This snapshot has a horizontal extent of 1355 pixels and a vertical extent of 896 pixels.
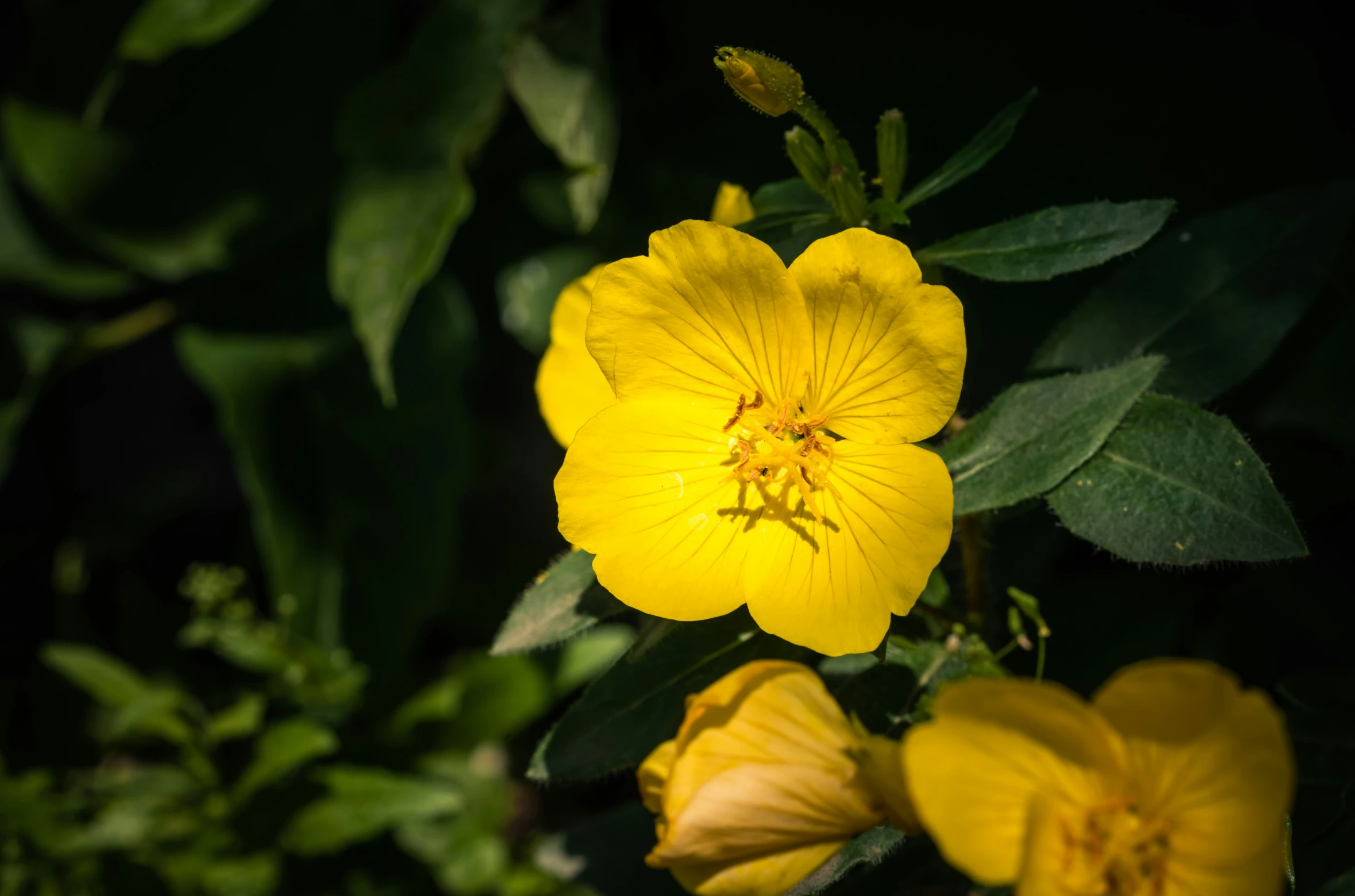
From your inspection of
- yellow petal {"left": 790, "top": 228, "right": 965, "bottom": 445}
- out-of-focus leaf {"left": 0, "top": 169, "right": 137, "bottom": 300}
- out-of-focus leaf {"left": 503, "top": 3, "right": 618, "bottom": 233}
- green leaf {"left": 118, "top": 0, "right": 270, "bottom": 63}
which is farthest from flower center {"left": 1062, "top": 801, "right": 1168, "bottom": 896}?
out-of-focus leaf {"left": 0, "top": 169, "right": 137, "bottom": 300}

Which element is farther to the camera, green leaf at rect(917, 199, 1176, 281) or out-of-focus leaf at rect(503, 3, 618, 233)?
out-of-focus leaf at rect(503, 3, 618, 233)

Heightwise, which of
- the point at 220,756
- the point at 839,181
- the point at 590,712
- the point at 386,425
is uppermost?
the point at 839,181

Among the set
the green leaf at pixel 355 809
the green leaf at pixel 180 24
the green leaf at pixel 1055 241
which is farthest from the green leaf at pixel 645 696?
the green leaf at pixel 180 24

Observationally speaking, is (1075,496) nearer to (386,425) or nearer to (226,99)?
(386,425)

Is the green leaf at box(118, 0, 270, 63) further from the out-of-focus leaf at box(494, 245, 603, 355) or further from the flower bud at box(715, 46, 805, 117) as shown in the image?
the flower bud at box(715, 46, 805, 117)

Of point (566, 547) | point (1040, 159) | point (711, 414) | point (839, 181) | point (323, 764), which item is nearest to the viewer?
point (839, 181)

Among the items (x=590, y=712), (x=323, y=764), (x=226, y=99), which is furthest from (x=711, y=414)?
(x=226, y=99)
